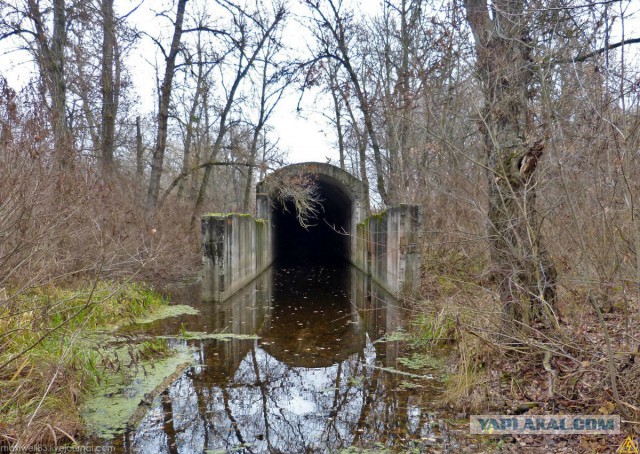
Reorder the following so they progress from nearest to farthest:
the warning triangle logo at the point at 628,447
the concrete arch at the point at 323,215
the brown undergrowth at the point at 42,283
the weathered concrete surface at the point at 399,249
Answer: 1. the warning triangle logo at the point at 628,447
2. the brown undergrowth at the point at 42,283
3. the weathered concrete surface at the point at 399,249
4. the concrete arch at the point at 323,215

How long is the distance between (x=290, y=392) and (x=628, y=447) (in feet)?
10.7

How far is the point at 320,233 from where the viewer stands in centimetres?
3234

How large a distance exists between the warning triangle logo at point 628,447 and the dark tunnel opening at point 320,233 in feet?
53.8

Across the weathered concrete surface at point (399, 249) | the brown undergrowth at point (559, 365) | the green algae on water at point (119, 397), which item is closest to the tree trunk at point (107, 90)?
the weathered concrete surface at point (399, 249)

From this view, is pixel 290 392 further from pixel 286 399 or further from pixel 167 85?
pixel 167 85

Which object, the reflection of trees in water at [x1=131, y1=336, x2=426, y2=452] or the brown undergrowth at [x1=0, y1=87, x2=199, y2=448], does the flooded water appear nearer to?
the reflection of trees in water at [x1=131, y1=336, x2=426, y2=452]

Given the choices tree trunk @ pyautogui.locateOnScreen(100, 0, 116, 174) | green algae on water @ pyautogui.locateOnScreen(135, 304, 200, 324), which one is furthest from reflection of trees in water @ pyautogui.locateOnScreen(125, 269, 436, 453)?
tree trunk @ pyautogui.locateOnScreen(100, 0, 116, 174)

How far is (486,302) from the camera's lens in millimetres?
6223

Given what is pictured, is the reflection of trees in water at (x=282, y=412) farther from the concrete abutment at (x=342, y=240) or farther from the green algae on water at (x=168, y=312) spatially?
the green algae on water at (x=168, y=312)

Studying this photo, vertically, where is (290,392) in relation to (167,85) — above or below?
below

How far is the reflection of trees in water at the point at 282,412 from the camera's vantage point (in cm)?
412

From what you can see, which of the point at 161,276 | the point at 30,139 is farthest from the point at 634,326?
the point at 161,276

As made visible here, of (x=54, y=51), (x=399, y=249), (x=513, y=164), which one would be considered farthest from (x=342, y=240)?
(x=513, y=164)

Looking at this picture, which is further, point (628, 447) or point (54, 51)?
point (54, 51)
